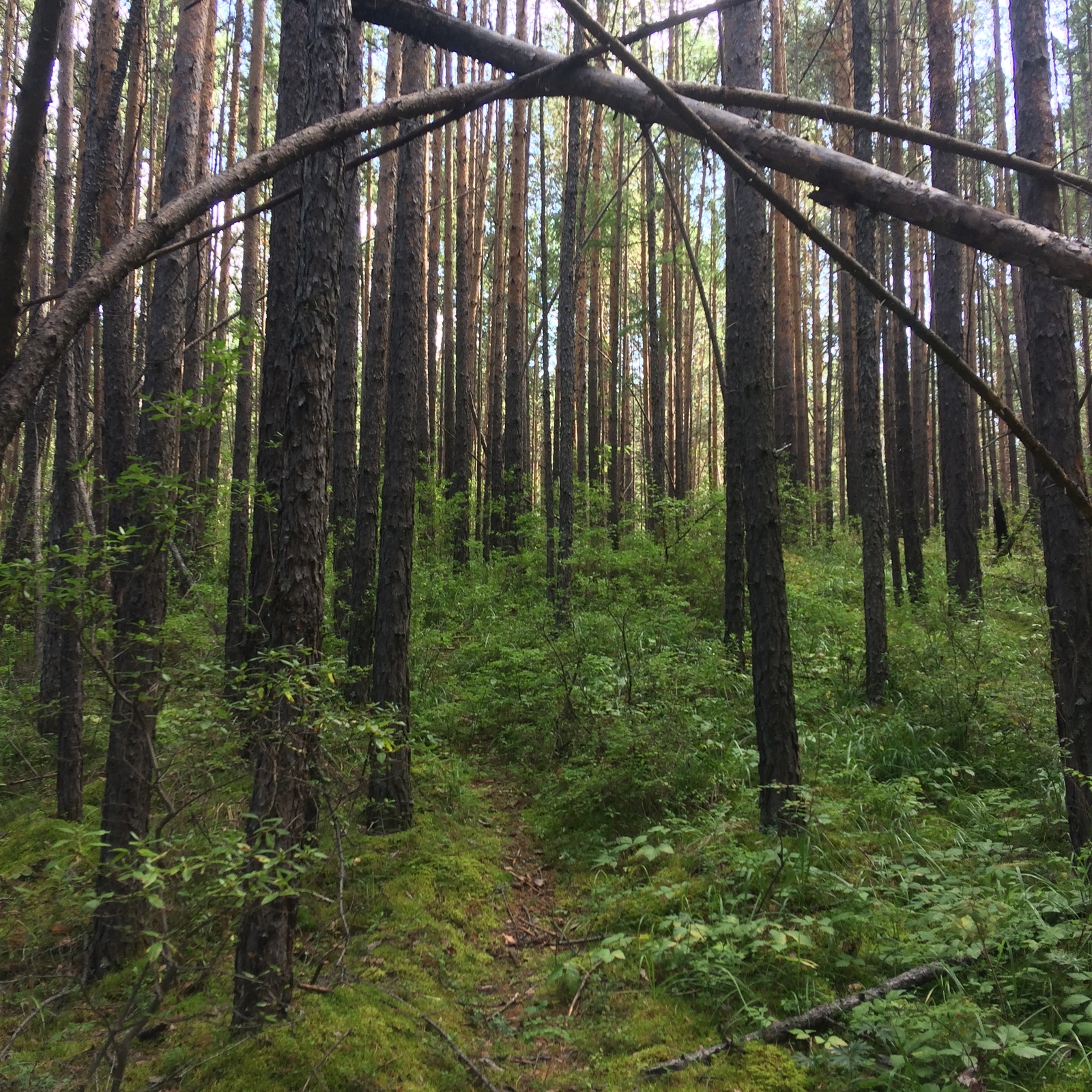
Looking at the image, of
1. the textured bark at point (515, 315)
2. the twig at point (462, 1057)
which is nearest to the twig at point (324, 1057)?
the twig at point (462, 1057)

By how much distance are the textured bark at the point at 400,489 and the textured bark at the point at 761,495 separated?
8.65 feet

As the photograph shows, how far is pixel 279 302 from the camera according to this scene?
230 inches

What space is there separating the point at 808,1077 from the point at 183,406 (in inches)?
160

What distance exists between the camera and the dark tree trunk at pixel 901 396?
11727 mm

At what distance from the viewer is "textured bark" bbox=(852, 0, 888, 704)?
294 inches

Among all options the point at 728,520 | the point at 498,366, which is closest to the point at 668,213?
the point at 498,366

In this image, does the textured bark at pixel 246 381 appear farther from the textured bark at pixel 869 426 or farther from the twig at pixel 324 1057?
the textured bark at pixel 869 426

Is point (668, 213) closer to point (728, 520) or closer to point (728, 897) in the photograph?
point (728, 520)

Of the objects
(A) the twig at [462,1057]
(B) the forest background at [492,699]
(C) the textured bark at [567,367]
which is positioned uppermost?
(C) the textured bark at [567,367]

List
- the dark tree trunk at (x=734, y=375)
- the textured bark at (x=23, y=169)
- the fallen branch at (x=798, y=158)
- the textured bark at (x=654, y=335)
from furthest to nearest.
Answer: the textured bark at (x=654, y=335) → the dark tree trunk at (x=734, y=375) → the fallen branch at (x=798, y=158) → the textured bark at (x=23, y=169)

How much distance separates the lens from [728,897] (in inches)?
161

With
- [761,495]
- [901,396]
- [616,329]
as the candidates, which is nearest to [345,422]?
[761,495]

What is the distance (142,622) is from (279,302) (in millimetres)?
3493

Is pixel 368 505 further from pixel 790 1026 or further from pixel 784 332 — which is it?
pixel 784 332
